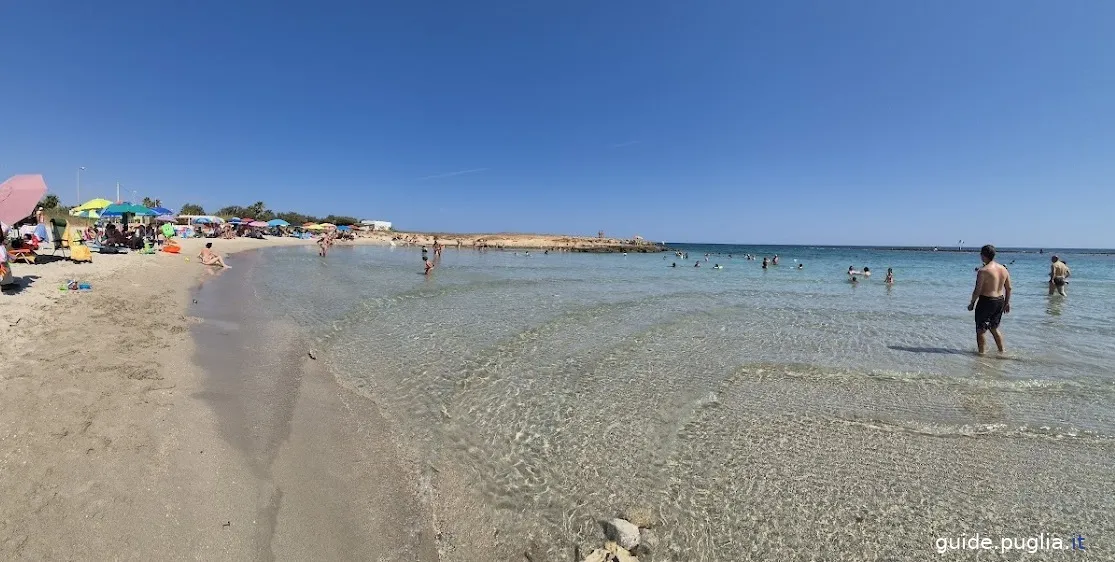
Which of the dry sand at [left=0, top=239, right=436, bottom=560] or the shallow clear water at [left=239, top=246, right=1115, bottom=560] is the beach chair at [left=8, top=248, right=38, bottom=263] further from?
the dry sand at [left=0, top=239, right=436, bottom=560]

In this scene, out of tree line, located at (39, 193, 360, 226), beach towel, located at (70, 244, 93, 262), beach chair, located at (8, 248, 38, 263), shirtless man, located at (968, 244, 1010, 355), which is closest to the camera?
shirtless man, located at (968, 244, 1010, 355)

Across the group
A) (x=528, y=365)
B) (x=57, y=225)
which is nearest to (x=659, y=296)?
(x=528, y=365)

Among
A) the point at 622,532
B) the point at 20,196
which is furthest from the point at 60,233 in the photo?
the point at 622,532

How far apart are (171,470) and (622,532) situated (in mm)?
4177

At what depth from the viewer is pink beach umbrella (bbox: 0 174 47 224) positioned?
10.2 meters

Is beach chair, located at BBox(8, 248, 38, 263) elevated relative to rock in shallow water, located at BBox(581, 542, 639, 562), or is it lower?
elevated

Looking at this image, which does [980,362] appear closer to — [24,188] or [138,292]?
[138,292]

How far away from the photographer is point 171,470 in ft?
13.2

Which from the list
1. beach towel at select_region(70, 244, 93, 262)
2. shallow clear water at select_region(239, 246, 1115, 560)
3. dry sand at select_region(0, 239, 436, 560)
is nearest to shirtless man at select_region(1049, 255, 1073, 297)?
shallow clear water at select_region(239, 246, 1115, 560)

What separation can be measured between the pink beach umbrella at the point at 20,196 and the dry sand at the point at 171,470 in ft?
18.4

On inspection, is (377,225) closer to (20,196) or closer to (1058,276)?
(20,196)

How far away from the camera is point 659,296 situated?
18203mm

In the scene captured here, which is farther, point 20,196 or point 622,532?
point 20,196

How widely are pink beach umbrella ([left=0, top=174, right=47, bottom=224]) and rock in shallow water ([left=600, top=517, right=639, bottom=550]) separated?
48.8ft
